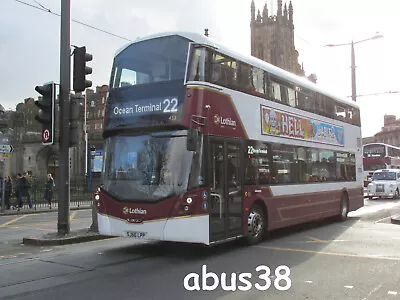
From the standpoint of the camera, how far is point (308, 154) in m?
12.7

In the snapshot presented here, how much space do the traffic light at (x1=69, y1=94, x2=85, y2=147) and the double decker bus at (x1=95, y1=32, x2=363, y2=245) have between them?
6.94ft

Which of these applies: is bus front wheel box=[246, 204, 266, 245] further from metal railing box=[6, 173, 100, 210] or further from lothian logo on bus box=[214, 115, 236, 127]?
metal railing box=[6, 173, 100, 210]

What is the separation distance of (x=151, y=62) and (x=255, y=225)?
14.1 feet

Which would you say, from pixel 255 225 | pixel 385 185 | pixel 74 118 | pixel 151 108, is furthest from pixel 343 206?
pixel 385 185

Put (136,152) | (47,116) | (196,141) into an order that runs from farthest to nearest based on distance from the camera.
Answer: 1. (47,116)
2. (136,152)
3. (196,141)

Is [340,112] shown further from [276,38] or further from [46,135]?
[276,38]

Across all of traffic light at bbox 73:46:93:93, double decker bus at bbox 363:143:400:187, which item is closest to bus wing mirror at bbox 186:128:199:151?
traffic light at bbox 73:46:93:93

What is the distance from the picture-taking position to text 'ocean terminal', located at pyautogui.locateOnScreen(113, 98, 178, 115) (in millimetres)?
8492

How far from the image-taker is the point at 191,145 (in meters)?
7.98

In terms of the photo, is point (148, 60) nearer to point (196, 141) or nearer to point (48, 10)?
point (196, 141)

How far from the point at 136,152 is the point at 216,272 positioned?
288 cm

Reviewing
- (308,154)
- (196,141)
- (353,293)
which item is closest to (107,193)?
(196,141)

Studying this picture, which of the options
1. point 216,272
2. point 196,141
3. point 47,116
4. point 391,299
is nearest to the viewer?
point 391,299

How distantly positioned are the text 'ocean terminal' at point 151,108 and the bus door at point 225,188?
1.03m
